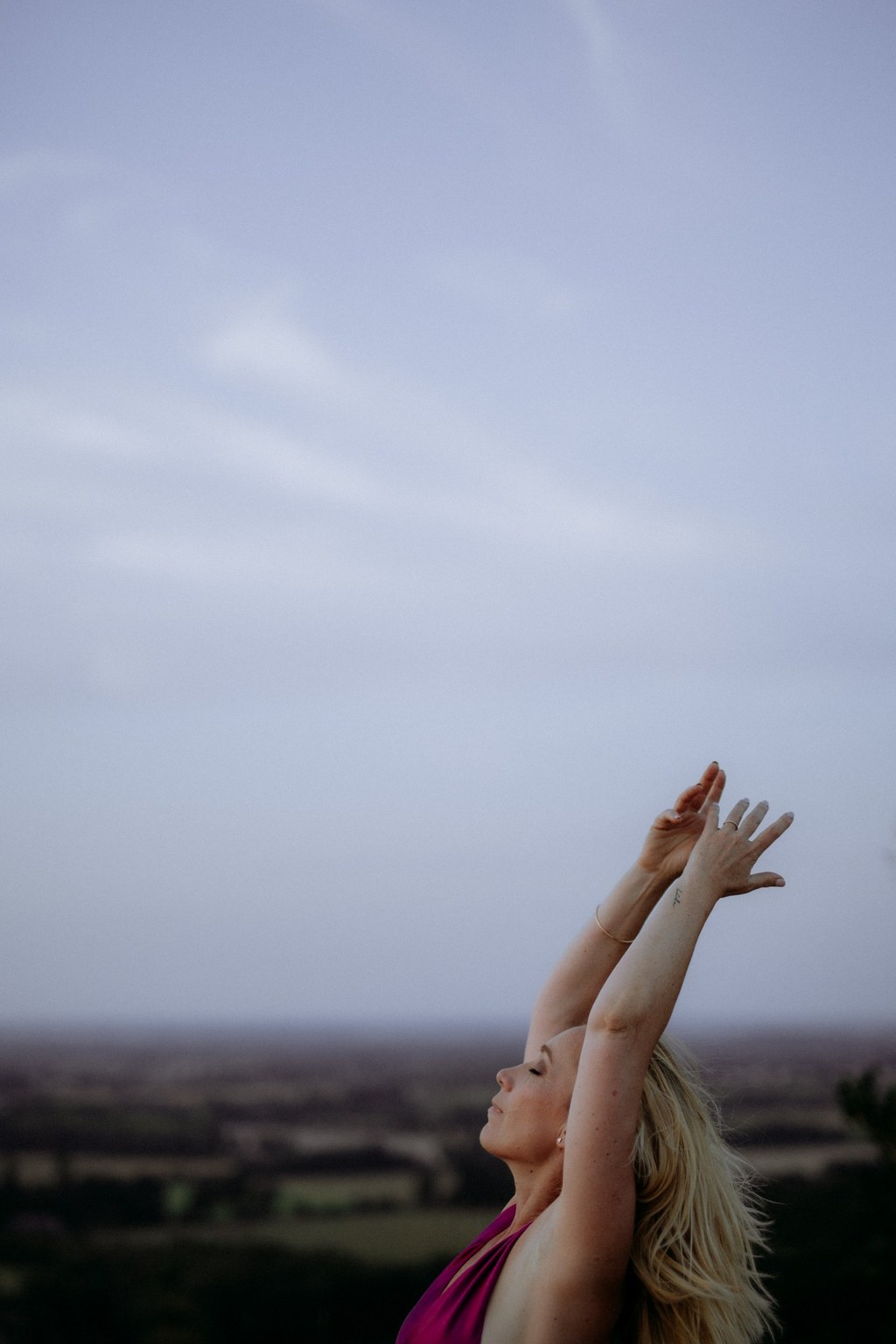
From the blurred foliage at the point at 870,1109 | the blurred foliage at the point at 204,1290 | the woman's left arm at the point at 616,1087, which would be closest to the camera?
the woman's left arm at the point at 616,1087

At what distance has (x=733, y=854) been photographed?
2.39 m

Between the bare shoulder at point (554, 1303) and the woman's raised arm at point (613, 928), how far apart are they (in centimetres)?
67

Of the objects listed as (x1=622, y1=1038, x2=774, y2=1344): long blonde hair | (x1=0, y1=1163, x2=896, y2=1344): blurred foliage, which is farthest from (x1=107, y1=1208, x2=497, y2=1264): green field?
(x1=622, y1=1038, x2=774, y2=1344): long blonde hair

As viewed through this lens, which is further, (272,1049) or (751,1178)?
(272,1049)

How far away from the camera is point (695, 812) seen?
9.01ft

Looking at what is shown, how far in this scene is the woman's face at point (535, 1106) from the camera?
2621 millimetres

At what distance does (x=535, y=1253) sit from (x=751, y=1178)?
0.58 meters

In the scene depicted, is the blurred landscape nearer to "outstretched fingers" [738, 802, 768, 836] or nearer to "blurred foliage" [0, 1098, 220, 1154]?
"blurred foliage" [0, 1098, 220, 1154]

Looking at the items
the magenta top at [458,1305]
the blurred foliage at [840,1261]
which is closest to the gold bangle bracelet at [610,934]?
the magenta top at [458,1305]

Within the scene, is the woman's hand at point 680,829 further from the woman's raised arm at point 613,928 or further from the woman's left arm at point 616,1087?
the woman's left arm at point 616,1087

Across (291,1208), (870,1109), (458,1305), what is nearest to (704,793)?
(458,1305)

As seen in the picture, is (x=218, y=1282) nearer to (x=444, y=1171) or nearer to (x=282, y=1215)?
(x=282, y=1215)

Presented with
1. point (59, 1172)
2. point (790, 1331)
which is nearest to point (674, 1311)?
point (790, 1331)

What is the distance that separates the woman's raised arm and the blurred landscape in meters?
5.03
